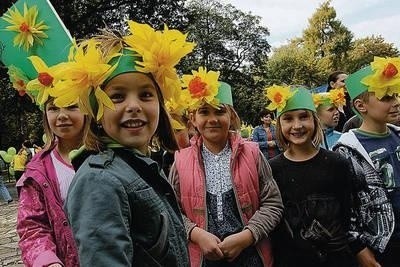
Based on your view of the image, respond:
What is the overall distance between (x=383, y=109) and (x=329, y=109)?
159 cm

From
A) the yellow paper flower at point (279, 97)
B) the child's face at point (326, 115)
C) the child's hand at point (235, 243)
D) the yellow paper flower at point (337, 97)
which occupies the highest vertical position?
the yellow paper flower at point (337, 97)

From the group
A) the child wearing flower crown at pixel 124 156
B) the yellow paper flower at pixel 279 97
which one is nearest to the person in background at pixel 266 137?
the yellow paper flower at pixel 279 97

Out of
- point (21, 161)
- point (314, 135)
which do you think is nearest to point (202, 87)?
point (314, 135)

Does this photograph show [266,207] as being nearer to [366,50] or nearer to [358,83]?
[358,83]

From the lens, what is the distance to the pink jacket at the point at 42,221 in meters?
2.12

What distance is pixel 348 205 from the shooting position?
112 inches

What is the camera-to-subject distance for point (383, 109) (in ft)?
9.69

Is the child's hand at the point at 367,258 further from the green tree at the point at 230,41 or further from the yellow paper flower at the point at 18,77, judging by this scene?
the green tree at the point at 230,41

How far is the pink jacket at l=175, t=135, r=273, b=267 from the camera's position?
2.74m

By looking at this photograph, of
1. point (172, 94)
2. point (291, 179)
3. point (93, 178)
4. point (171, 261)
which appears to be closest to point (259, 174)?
point (291, 179)

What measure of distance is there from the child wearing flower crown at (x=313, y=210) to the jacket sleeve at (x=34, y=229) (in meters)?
1.39

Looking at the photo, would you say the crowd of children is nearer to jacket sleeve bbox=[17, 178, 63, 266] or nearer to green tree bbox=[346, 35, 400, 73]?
jacket sleeve bbox=[17, 178, 63, 266]

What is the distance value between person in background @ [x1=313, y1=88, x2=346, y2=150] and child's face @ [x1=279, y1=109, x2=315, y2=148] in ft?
4.37

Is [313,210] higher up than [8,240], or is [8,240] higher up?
[313,210]
